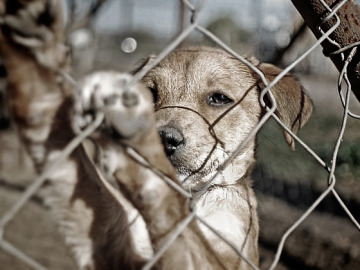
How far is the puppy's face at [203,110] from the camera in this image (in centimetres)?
236

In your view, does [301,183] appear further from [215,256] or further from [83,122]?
[83,122]

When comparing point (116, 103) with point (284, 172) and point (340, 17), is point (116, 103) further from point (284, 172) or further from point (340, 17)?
point (284, 172)

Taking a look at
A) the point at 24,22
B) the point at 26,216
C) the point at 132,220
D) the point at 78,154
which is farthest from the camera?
the point at 26,216

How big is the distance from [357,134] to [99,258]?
154 inches

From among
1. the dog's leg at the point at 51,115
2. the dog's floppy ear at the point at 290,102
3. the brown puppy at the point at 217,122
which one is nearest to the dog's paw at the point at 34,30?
the dog's leg at the point at 51,115

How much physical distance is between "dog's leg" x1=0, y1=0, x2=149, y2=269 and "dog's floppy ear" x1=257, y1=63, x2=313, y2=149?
1250 mm

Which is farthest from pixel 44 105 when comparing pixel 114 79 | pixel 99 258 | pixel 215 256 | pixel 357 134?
pixel 357 134

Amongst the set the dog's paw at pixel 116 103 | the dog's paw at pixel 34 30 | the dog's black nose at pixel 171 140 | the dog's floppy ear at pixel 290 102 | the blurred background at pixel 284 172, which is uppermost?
the dog's paw at pixel 34 30

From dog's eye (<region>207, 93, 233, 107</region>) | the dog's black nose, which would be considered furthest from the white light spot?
the dog's black nose

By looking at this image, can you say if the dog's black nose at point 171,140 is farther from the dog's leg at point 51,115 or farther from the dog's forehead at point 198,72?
the dog's leg at point 51,115

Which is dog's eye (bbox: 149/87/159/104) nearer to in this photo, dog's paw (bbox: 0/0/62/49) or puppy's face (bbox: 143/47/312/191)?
puppy's face (bbox: 143/47/312/191)

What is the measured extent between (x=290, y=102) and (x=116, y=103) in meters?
1.71

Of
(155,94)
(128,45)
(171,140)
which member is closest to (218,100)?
(155,94)

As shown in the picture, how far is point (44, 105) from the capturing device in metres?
1.12
